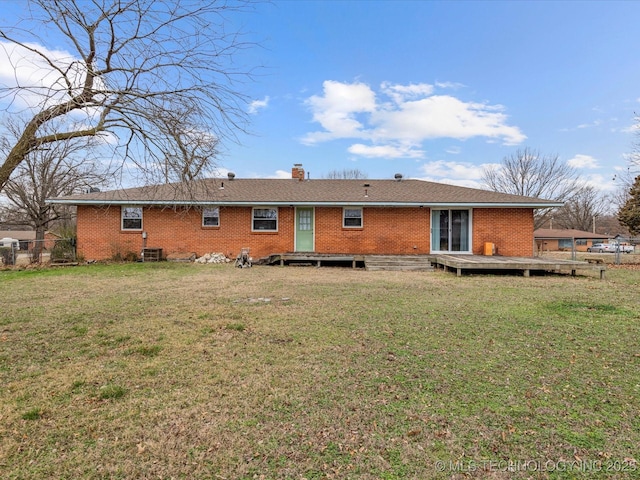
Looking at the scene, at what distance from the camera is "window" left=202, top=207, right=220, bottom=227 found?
14.6 metres

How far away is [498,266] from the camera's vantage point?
10594 millimetres

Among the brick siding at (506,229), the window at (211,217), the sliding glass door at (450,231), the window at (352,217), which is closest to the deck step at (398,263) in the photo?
the sliding glass door at (450,231)

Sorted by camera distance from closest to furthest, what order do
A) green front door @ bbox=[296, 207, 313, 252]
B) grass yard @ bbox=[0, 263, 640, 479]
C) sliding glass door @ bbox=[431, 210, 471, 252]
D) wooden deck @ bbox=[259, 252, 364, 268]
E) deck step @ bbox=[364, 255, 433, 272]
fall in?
1. grass yard @ bbox=[0, 263, 640, 479]
2. deck step @ bbox=[364, 255, 433, 272]
3. wooden deck @ bbox=[259, 252, 364, 268]
4. sliding glass door @ bbox=[431, 210, 471, 252]
5. green front door @ bbox=[296, 207, 313, 252]

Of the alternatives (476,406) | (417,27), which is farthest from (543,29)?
(476,406)

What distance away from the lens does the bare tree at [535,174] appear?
31.9m

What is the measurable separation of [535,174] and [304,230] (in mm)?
29134

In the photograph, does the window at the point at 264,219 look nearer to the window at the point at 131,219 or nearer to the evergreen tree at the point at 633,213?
the window at the point at 131,219

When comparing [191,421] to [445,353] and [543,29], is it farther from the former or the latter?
[543,29]

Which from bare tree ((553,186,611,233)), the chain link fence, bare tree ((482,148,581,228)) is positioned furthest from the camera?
bare tree ((553,186,611,233))

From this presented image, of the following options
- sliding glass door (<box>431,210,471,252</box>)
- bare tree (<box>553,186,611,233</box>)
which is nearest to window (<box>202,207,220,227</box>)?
sliding glass door (<box>431,210,471,252</box>)

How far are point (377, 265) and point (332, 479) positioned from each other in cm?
1082

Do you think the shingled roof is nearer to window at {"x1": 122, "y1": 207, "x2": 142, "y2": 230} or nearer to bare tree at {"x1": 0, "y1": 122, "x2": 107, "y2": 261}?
window at {"x1": 122, "y1": 207, "x2": 142, "y2": 230}

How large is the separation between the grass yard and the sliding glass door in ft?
26.0

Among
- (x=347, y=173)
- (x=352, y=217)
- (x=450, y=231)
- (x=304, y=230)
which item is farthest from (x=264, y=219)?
(x=347, y=173)
